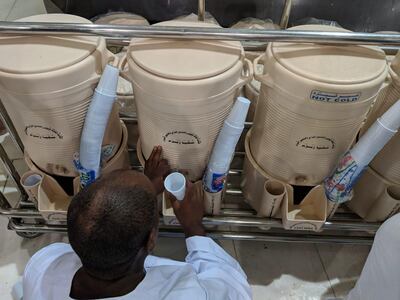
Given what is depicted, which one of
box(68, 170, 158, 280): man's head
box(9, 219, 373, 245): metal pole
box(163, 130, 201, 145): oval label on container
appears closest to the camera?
box(68, 170, 158, 280): man's head

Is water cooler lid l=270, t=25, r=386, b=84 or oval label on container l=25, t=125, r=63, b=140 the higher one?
water cooler lid l=270, t=25, r=386, b=84

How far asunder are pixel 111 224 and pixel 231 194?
79 centimetres

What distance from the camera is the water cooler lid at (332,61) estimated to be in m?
0.75

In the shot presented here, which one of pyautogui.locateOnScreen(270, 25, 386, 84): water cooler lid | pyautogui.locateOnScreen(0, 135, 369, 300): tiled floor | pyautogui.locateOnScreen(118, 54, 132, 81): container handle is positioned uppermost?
pyautogui.locateOnScreen(270, 25, 386, 84): water cooler lid

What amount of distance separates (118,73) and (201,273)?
473 millimetres

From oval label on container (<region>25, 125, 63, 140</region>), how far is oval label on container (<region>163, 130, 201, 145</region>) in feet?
0.88

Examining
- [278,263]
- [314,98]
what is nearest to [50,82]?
[314,98]

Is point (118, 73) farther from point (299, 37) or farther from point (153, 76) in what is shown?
point (299, 37)

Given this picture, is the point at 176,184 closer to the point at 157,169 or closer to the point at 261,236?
the point at 157,169

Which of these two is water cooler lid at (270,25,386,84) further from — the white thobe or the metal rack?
the white thobe

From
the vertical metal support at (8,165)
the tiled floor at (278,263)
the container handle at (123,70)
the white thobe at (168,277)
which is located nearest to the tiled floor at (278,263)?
the tiled floor at (278,263)

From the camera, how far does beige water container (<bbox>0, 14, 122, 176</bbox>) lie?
759 mm

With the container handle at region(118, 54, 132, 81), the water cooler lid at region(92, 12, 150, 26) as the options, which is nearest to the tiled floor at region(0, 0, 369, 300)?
the container handle at region(118, 54, 132, 81)

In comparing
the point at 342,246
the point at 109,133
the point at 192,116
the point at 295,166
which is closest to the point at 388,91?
the point at 295,166
